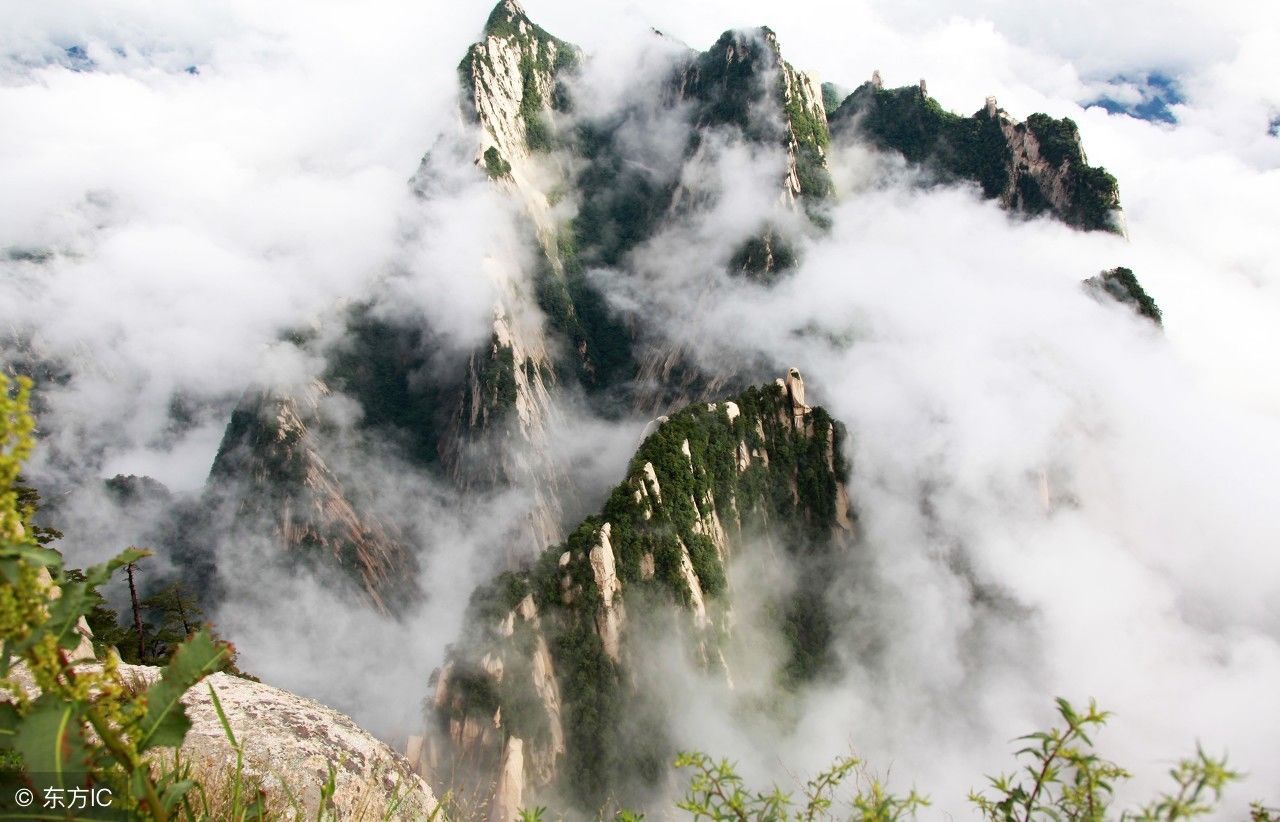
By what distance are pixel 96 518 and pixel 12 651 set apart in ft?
385

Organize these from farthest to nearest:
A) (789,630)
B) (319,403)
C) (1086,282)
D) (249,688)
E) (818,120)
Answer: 1. (818,120)
2. (1086,282)
3. (319,403)
4. (789,630)
5. (249,688)

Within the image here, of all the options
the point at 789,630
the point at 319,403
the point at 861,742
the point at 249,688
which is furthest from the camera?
the point at 319,403

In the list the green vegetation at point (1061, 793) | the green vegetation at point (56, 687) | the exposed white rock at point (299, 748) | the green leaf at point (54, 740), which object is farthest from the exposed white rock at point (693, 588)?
the green leaf at point (54, 740)

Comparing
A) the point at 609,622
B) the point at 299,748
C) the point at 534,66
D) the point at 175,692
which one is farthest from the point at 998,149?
the point at 175,692

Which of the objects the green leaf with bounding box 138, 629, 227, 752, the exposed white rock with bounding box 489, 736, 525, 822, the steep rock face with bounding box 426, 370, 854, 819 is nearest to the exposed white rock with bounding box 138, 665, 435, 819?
the green leaf with bounding box 138, 629, 227, 752

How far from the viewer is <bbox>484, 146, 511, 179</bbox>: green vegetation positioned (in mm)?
102062

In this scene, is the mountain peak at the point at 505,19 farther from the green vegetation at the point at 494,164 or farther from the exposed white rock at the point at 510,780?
the exposed white rock at the point at 510,780

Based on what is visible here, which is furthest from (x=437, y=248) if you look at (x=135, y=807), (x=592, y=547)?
A: (x=135, y=807)

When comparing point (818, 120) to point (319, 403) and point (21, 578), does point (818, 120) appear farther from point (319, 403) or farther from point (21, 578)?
point (21, 578)

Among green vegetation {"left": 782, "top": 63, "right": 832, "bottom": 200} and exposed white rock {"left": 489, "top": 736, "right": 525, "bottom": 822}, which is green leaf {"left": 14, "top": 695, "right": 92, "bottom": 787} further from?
green vegetation {"left": 782, "top": 63, "right": 832, "bottom": 200}

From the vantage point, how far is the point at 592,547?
4894 centimetres

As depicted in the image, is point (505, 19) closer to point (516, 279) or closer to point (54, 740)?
point (516, 279)

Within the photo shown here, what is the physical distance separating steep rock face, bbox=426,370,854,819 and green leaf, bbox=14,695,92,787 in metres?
35.7

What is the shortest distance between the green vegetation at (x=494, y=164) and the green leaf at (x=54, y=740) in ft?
350
